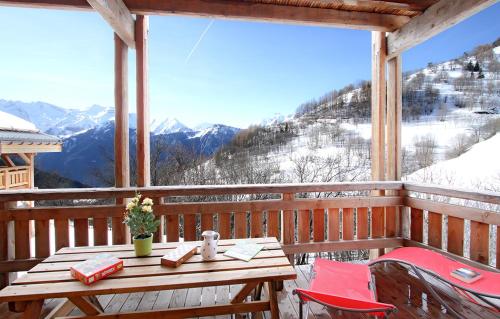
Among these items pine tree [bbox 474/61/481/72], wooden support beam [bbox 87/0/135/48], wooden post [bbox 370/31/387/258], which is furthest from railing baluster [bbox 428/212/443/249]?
wooden support beam [bbox 87/0/135/48]

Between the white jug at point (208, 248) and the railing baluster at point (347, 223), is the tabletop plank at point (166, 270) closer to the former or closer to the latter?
the white jug at point (208, 248)

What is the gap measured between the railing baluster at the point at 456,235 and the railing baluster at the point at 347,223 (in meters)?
0.89

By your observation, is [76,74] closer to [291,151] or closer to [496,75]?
[291,151]

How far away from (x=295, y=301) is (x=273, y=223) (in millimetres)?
791

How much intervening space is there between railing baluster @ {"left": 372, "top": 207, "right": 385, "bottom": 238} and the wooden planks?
296mm

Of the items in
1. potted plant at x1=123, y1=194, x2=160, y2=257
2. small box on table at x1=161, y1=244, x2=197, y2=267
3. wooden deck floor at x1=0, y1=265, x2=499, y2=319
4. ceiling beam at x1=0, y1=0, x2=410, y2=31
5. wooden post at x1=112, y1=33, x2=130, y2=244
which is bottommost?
wooden deck floor at x1=0, y1=265, x2=499, y2=319

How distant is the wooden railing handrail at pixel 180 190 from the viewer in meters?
2.39

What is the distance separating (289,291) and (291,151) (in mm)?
3330

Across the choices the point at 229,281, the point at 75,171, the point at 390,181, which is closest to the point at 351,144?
the point at 390,181

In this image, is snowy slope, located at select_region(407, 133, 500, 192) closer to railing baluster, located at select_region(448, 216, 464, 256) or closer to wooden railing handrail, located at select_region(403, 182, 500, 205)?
wooden railing handrail, located at select_region(403, 182, 500, 205)

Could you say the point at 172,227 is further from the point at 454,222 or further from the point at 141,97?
the point at 454,222

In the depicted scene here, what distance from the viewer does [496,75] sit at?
11.6 ft

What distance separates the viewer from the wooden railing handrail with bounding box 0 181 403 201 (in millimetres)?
2391

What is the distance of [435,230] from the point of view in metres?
2.72
